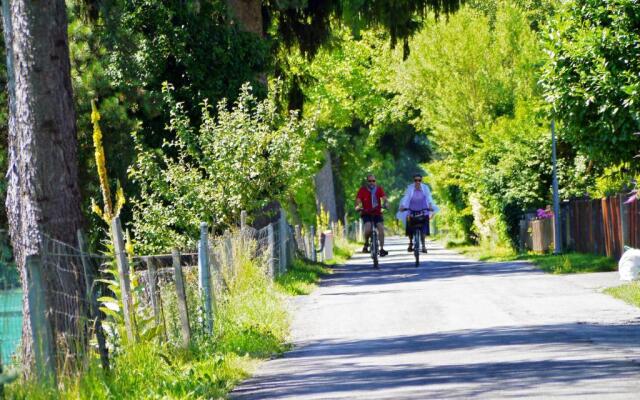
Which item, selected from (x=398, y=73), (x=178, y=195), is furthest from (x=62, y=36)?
(x=398, y=73)

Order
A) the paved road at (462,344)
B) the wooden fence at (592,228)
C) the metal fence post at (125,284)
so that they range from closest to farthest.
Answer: the paved road at (462,344)
the metal fence post at (125,284)
the wooden fence at (592,228)

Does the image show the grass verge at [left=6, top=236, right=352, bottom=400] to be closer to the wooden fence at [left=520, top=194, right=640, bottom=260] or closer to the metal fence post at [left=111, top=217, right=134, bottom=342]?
the metal fence post at [left=111, top=217, right=134, bottom=342]

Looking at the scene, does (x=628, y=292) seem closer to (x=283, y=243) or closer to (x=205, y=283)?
(x=205, y=283)

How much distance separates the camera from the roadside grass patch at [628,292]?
18.7 meters

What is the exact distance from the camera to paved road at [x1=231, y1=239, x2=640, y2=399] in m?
11.0

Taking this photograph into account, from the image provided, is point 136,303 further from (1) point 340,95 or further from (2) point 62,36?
(1) point 340,95

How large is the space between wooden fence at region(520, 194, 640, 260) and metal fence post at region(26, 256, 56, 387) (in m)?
18.2

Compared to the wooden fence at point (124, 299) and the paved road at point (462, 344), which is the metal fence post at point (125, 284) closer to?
the wooden fence at point (124, 299)

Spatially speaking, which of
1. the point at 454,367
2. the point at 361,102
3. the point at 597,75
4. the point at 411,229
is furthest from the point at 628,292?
the point at 361,102

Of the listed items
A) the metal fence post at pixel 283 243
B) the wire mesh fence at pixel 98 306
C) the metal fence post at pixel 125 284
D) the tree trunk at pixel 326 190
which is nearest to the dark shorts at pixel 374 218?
the metal fence post at pixel 283 243

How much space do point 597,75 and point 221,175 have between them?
7104 mm

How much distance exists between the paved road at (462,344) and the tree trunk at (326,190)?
3575 cm

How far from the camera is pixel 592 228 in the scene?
31.6 m

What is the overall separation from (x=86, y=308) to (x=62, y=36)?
3.02m
